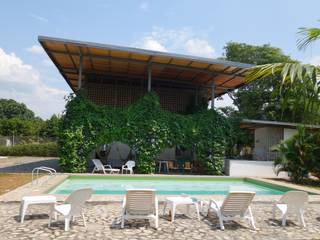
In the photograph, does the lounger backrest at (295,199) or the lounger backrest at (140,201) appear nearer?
the lounger backrest at (140,201)

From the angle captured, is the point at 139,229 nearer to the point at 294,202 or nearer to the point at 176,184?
the point at 294,202

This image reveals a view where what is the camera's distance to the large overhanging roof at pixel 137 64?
51.3 feet

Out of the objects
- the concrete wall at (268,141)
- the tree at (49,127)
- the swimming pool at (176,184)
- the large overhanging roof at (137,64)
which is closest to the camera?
the swimming pool at (176,184)

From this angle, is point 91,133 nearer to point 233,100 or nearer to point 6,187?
point 6,187

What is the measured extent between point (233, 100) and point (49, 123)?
2636 cm

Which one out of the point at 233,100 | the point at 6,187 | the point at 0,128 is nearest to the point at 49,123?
the point at 0,128

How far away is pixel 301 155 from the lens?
15.7 meters

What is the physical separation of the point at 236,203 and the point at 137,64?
12496mm

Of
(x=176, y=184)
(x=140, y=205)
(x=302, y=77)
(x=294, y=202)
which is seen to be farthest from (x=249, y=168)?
(x=302, y=77)

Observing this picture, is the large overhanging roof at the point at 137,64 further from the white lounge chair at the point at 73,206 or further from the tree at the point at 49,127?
the tree at the point at 49,127

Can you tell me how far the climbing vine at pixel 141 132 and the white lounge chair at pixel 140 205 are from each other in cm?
994

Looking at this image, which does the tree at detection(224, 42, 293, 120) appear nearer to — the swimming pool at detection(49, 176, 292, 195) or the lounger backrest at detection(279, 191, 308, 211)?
the swimming pool at detection(49, 176, 292, 195)

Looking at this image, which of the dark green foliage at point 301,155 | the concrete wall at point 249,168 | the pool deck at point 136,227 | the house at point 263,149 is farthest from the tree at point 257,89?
the pool deck at point 136,227

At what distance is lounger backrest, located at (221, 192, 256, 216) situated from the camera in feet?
22.2
